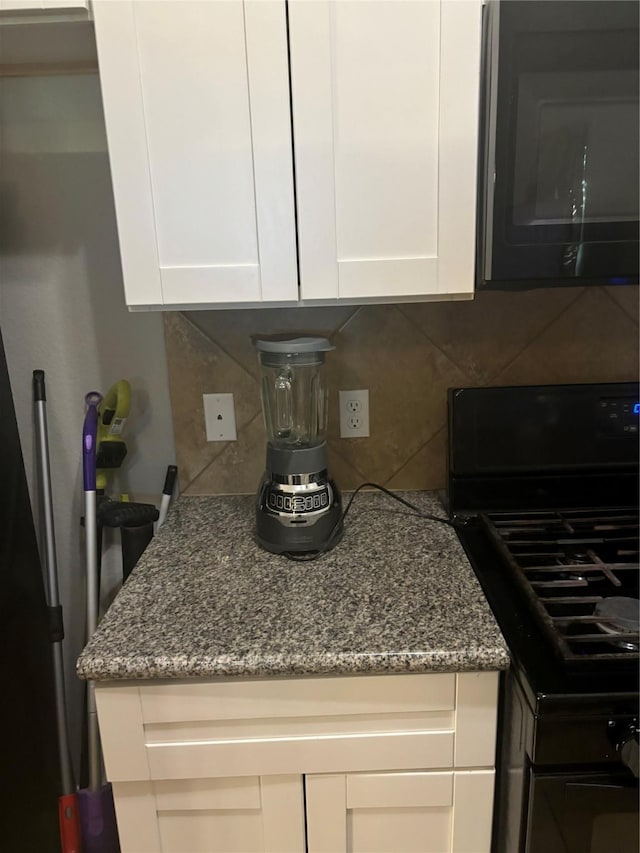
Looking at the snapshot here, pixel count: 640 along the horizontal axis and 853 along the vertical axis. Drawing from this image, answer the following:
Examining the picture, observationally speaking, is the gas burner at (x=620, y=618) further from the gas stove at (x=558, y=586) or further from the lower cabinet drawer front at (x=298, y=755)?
the lower cabinet drawer front at (x=298, y=755)

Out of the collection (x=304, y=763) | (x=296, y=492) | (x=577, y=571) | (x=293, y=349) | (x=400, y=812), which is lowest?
(x=400, y=812)

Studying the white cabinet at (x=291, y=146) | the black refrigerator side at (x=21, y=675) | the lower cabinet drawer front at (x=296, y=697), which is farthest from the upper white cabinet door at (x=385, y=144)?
the black refrigerator side at (x=21, y=675)

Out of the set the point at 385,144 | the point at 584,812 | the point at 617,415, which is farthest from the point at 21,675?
the point at 617,415

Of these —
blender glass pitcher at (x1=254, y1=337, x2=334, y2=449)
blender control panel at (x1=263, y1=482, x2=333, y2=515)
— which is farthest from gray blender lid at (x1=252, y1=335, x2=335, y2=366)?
blender control panel at (x1=263, y1=482, x2=333, y2=515)

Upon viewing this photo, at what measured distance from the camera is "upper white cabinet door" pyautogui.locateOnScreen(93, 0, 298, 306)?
971 millimetres

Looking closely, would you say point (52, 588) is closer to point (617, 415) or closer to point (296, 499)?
point (296, 499)

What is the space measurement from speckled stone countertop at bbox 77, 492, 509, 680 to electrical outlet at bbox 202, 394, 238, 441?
0.74 ft

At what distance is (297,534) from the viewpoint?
3.81 feet

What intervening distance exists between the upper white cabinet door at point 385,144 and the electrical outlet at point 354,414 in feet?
1.23

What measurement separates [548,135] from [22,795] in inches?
62.5

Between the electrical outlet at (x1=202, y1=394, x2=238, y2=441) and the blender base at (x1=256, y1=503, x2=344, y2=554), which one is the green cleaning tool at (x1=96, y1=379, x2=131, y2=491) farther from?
the blender base at (x1=256, y1=503, x2=344, y2=554)

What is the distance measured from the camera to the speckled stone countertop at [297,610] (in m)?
0.89

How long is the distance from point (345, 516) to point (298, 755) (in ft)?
1.68

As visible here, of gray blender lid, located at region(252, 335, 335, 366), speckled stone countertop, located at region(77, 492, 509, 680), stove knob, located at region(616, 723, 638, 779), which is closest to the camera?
stove knob, located at region(616, 723, 638, 779)
